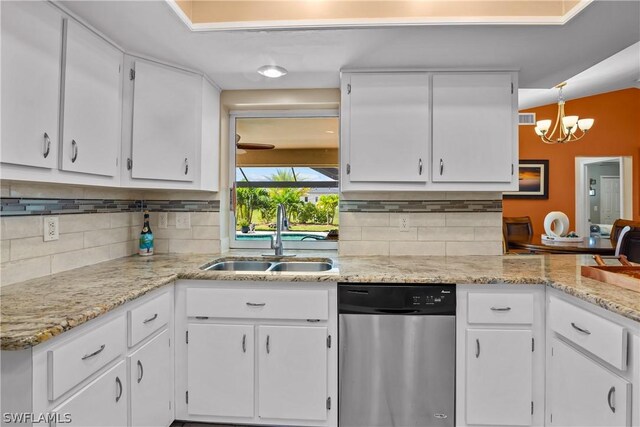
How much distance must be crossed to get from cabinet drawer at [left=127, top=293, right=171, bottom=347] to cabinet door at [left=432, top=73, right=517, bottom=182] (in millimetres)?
1667

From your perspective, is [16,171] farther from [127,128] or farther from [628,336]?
[628,336]

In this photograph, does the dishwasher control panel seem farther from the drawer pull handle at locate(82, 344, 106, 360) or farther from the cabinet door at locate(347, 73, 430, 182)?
the drawer pull handle at locate(82, 344, 106, 360)

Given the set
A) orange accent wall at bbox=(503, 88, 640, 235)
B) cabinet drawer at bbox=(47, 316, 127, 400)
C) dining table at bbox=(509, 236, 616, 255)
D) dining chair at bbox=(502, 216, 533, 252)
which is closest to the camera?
cabinet drawer at bbox=(47, 316, 127, 400)

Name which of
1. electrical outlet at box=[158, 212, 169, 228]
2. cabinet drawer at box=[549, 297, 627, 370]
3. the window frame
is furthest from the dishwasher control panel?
electrical outlet at box=[158, 212, 169, 228]

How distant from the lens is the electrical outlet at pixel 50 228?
176cm

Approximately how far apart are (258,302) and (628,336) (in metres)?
1.50

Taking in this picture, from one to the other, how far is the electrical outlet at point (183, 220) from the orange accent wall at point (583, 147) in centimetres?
557

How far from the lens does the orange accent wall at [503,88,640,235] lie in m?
6.09

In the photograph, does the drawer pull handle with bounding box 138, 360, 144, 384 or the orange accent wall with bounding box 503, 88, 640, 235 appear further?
the orange accent wall with bounding box 503, 88, 640, 235

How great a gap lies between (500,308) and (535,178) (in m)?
5.33

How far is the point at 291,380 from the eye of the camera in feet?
6.02

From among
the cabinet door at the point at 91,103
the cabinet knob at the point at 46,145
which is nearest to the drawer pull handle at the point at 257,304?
the cabinet door at the point at 91,103

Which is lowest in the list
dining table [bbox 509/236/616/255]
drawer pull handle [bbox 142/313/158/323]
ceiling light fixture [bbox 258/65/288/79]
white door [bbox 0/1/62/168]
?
drawer pull handle [bbox 142/313/158/323]

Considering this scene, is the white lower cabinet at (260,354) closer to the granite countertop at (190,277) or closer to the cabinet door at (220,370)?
the cabinet door at (220,370)
